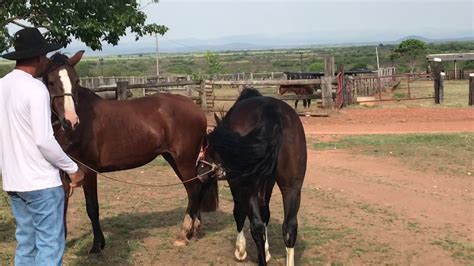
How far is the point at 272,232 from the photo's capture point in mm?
6219

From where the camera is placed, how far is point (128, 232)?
646cm

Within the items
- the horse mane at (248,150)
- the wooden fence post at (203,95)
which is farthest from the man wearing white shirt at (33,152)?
the wooden fence post at (203,95)

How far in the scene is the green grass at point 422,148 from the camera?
31.8 feet

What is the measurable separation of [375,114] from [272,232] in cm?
1243

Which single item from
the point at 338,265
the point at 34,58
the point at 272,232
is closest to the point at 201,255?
the point at 272,232

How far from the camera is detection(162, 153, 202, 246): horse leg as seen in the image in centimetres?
599

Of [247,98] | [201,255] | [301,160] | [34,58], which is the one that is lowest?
[201,255]

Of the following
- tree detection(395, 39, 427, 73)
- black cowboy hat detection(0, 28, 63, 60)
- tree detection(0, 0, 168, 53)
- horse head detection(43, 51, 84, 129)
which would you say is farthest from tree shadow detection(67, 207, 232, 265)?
tree detection(395, 39, 427, 73)

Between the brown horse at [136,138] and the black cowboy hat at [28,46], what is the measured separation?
1.74 metres

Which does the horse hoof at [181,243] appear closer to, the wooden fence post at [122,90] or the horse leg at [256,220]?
the horse leg at [256,220]

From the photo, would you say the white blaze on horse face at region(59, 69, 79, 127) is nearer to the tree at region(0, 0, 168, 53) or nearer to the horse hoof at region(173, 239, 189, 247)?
the horse hoof at region(173, 239, 189, 247)

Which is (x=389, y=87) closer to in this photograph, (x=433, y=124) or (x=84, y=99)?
(x=433, y=124)

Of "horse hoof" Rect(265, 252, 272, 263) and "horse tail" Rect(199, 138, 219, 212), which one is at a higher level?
"horse tail" Rect(199, 138, 219, 212)

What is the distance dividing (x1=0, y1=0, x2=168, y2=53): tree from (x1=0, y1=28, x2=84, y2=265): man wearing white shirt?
Result: 6981 mm
